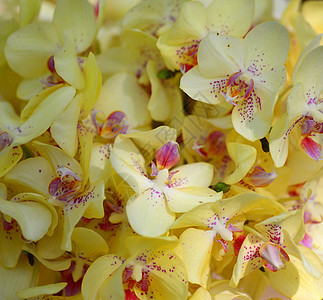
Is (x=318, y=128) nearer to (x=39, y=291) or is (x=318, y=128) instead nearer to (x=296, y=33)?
(x=296, y=33)

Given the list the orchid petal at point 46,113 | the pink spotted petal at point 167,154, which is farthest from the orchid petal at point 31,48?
the pink spotted petal at point 167,154

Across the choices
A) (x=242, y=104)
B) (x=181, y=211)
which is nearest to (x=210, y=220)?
(x=181, y=211)

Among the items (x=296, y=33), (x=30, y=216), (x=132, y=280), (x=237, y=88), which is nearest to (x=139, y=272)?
(x=132, y=280)

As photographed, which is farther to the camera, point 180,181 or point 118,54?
point 118,54

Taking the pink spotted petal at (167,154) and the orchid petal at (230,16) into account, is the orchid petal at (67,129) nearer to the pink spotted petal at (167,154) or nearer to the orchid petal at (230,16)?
the pink spotted petal at (167,154)

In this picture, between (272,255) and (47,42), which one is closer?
(272,255)

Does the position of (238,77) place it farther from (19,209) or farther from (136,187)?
(19,209)
